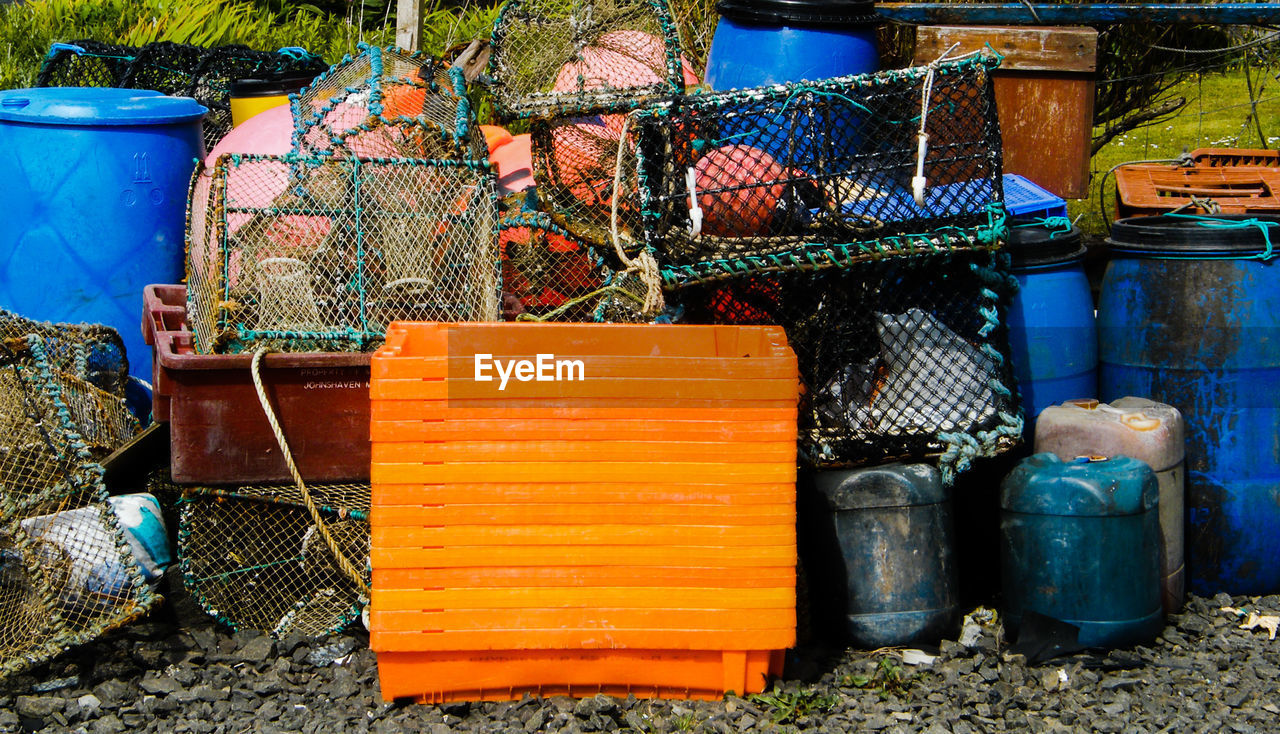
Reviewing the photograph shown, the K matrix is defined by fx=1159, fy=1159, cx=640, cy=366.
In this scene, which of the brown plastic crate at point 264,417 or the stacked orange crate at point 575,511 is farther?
the brown plastic crate at point 264,417

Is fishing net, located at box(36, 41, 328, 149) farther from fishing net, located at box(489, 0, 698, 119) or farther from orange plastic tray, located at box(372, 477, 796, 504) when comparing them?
orange plastic tray, located at box(372, 477, 796, 504)

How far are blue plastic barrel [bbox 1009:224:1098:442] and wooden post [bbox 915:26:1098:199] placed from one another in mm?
939

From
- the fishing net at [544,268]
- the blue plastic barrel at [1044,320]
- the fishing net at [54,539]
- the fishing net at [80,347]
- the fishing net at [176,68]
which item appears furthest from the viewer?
the fishing net at [176,68]

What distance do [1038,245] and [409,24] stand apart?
346 cm

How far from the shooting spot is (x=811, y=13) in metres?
4.48

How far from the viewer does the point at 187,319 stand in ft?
13.7

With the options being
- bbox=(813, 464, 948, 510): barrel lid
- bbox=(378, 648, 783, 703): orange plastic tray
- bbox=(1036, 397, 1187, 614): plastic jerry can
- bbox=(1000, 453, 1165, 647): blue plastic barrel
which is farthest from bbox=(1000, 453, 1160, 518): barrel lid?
bbox=(378, 648, 783, 703): orange plastic tray

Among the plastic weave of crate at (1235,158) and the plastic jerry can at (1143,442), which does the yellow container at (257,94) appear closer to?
the plastic jerry can at (1143,442)

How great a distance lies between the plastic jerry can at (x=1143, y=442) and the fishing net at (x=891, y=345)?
0.63 ft

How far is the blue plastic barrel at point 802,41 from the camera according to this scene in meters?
4.50

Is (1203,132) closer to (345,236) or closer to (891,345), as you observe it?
(891,345)

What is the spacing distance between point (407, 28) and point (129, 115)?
64.4 inches

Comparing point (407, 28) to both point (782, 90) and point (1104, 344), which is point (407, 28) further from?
point (1104, 344)

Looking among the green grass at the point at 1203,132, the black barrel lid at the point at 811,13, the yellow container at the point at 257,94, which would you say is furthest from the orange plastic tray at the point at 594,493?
the green grass at the point at 1203,132
